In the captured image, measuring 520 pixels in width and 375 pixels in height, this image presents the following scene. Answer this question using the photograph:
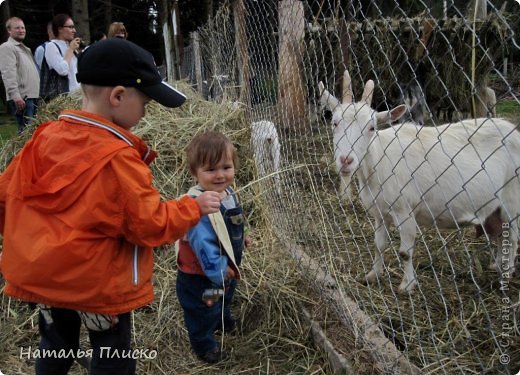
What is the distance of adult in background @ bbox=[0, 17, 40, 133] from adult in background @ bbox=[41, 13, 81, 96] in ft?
2.44

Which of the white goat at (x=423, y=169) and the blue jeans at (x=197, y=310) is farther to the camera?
the white goat at (x=423, y=169)

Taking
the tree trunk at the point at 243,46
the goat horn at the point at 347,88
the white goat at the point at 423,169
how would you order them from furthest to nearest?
the tree trunk at the point at 243,46
the white goat at the point at 423,169
the goat horn at the point at 347,88

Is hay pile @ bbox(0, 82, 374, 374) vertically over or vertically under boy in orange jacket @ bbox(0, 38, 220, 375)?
under

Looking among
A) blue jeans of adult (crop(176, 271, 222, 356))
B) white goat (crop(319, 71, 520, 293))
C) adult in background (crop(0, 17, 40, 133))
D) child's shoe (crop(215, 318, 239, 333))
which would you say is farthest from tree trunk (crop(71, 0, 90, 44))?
blue jeans of adult (crop(176, 271, 222, 356))

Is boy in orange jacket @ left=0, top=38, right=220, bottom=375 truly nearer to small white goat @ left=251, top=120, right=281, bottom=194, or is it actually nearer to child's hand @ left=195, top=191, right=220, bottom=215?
child's hand @ left=195, top=191, right=220, bottom=215

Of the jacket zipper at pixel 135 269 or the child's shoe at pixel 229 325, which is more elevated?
the jacket zipper at pixel 135 269

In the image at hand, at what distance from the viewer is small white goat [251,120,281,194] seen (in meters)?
4.54

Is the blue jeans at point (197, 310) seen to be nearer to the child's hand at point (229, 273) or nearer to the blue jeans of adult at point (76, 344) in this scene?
the child's hand at point (229, 273)

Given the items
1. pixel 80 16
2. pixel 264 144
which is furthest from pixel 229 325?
pixel 80 16

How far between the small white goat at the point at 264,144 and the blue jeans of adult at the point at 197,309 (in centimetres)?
211

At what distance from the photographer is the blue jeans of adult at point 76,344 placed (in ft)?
6.19

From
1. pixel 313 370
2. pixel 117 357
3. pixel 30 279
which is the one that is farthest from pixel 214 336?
pixel 30 279

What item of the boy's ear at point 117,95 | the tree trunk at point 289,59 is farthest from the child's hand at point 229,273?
the tree trunk at point 289,59

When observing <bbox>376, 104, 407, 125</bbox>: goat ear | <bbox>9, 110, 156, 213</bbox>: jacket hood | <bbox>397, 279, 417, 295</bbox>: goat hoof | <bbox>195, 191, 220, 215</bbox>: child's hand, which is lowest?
<bbox>397, 279, 417, 295</bbox>: goat hoof
